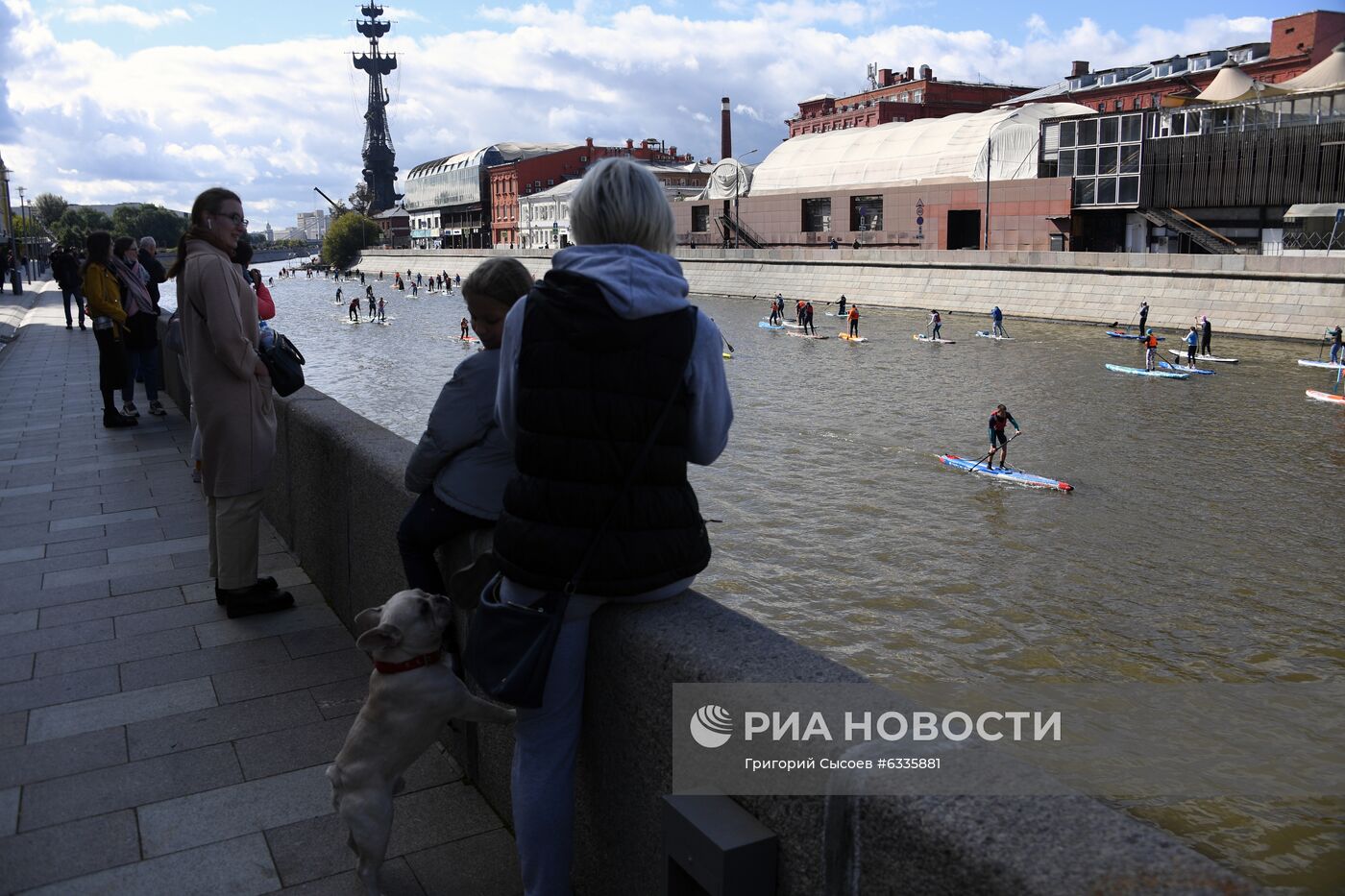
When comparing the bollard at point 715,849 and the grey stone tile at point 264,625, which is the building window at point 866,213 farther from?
the bollard at point 715,849

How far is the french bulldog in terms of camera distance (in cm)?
341

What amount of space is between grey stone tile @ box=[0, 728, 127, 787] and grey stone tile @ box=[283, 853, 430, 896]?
1.36 m

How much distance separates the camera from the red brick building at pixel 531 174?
379 ft

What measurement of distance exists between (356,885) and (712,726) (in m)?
1.61

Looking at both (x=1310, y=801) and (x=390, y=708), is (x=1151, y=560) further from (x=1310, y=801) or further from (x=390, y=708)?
(x=390, y=708)

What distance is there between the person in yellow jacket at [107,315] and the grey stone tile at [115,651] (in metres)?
6.80

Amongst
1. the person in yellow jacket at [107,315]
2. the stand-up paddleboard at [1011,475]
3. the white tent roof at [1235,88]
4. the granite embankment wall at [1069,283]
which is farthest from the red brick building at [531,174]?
the person in yellow jacket at [107,315]

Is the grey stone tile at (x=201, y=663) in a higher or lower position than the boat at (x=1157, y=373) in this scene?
higher

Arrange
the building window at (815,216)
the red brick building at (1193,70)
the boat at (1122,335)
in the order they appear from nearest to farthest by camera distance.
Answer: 1. the boat at (1122,335)
2. the red brick building at (1193,70)
3. the building window at (815,216)

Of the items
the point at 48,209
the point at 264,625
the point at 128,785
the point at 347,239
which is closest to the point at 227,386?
the point at 264,625

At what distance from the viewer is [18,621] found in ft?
20.1

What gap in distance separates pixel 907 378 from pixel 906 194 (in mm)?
34387

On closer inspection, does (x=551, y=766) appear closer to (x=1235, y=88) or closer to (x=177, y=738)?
(x=177, y=738)

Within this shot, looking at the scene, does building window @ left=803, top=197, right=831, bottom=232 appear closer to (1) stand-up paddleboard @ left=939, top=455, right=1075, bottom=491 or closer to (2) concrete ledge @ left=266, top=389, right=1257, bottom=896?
(1) stand-up paddleboard @ left=939, top=455, right=1075, bottom=491
